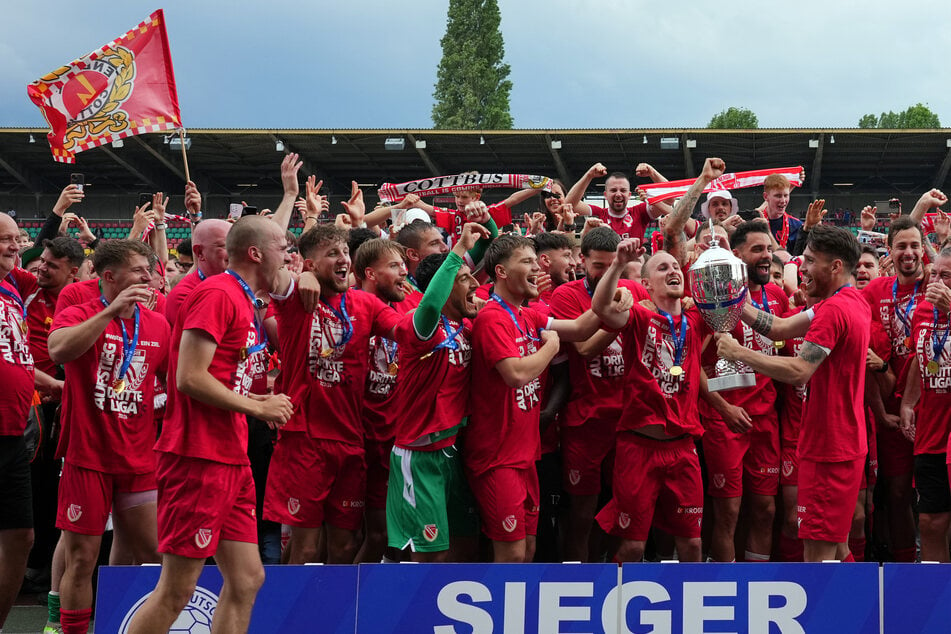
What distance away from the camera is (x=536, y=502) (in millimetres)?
5637

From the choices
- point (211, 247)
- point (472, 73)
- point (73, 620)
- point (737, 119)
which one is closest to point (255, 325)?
point (211, 247)

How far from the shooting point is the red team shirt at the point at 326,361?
556 centimetres

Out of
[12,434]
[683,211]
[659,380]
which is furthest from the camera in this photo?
[683,211]

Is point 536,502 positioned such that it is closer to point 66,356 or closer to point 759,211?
point 66,356

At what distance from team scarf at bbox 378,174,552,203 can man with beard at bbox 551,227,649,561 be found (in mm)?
2380

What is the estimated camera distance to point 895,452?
657 centimetres

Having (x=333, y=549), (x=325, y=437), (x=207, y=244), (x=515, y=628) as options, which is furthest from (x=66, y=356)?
(x=515, y=628)

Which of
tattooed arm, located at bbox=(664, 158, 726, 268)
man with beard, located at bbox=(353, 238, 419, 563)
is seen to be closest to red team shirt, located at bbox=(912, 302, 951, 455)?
tattooed arm, located at bbox=(664, 158, 726, 268)

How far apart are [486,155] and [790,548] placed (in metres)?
20.3

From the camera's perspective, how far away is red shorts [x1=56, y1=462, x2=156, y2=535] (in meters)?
5.09

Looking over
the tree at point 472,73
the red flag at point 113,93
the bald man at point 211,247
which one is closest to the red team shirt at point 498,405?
the bald man at point 211,247

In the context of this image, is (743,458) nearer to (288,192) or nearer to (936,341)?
(936,341)

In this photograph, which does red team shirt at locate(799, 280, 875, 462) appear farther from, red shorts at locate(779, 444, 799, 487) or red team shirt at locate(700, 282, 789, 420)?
red shorts at locate(779, 444, 799, 487)

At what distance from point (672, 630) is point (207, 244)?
318 centimetres
